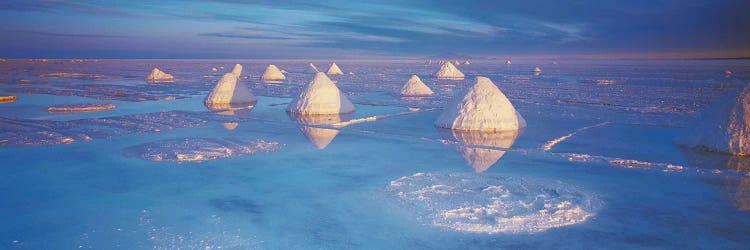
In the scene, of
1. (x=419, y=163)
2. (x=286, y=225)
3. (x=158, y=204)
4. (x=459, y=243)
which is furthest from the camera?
(x=419, y=163)

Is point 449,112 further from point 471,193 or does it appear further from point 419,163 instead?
point 471,193

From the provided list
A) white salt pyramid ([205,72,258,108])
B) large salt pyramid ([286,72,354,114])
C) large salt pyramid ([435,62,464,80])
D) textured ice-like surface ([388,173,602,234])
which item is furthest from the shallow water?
large salt pyramid ([435,62,464,80])

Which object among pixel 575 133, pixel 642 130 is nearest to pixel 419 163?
pixel 575 133

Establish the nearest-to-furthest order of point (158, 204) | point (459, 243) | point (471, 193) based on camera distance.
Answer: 1. point (459, 243)
2. point (158, 204)
3. point (471, 193)

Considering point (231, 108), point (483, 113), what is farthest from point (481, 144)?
point (231, 108)

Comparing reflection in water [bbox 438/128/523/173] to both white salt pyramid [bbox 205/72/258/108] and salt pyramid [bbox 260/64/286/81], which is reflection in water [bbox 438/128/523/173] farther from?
salt pyramid [bbox 260/64/286/81]

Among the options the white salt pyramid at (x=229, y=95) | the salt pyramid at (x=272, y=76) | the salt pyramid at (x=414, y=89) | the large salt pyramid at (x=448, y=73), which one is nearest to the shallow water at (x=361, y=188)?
the white salt pyramid at (x=229, y=95)

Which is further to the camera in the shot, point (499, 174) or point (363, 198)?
point (499, 174)
